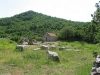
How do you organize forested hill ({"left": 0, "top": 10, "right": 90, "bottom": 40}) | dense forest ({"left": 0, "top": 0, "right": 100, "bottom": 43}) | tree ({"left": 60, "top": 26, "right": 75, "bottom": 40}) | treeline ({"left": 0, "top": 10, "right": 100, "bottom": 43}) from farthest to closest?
forested hill ({"left": 0, "top": 10, "right": 90, "bottom": 40}) < tree ({"left": 60, "top": 26, "right": 75, "bottom": 40}) < treeline ({"left": 0, "top": 10, "right": 100, "bottom": 43}) < dense forest ({"left": 0, "top": 0, "right": 100, "bottom": 43})

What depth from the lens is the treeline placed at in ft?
225

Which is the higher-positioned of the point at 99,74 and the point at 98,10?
the point at 98,10

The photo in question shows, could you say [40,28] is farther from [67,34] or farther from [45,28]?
[67,34]

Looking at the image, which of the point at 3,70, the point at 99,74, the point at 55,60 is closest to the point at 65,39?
the point at 55,60

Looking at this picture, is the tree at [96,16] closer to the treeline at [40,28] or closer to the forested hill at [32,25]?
the treeline at [40,28]

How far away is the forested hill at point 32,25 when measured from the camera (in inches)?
3649

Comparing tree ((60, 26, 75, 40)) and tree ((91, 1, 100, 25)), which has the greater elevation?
tree ((91, 1, 100, 25))

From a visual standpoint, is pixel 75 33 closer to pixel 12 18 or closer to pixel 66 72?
pixel 66 72

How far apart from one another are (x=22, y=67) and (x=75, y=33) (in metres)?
57.1

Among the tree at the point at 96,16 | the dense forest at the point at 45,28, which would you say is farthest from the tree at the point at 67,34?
the tree at the point at 96,16

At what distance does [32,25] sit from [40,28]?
8483 millimetres

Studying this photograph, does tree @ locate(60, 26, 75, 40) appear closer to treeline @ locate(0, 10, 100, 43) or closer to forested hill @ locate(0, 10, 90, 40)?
treeline @ locate(0, 10, 100, 43)

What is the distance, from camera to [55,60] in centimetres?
1770

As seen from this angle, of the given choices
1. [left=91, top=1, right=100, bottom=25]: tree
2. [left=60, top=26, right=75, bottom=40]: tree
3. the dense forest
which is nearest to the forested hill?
the dense forest
